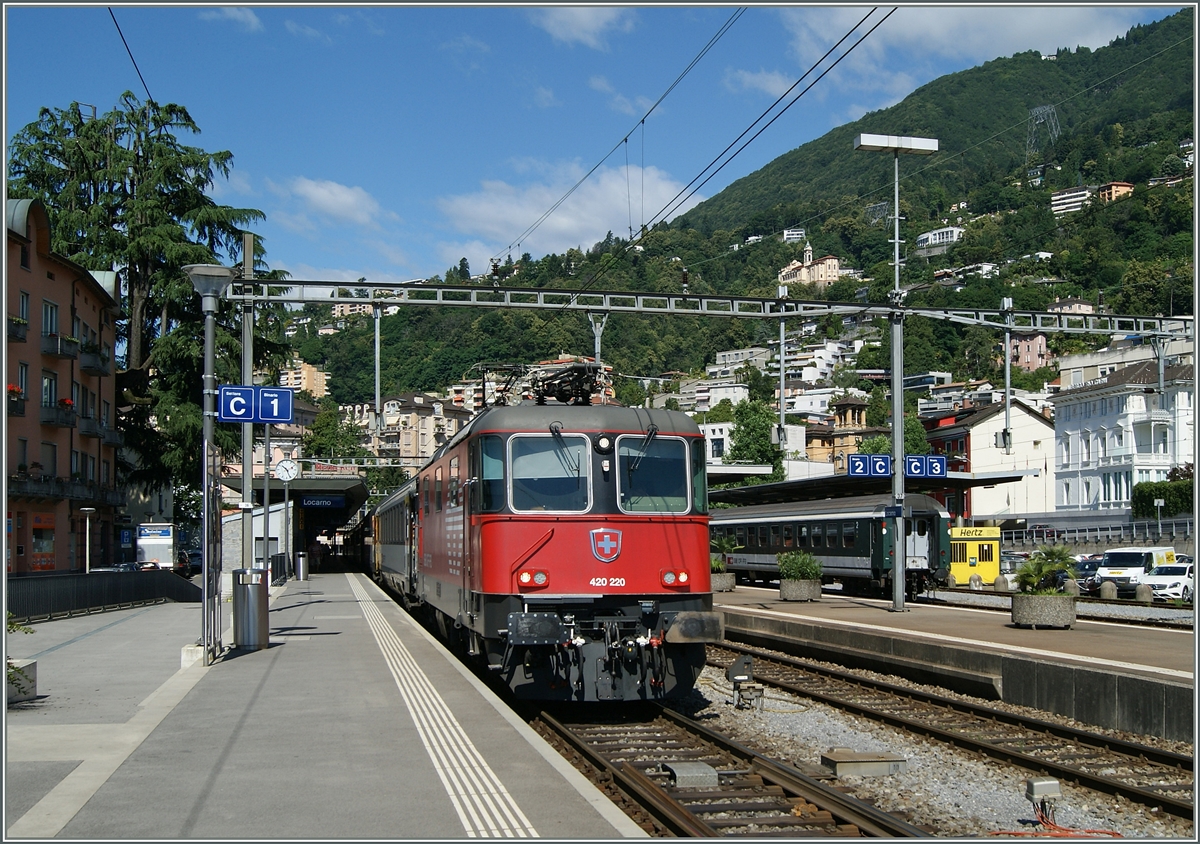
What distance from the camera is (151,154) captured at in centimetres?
4425

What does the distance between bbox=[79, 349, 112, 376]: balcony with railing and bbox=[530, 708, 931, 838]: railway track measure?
42.4 m

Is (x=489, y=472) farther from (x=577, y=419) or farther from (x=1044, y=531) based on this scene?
(x=1044, y=531)

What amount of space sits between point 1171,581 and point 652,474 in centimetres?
2656

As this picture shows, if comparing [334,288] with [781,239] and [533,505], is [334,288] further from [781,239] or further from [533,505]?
[781,239]

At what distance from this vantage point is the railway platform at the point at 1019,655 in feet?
38.6

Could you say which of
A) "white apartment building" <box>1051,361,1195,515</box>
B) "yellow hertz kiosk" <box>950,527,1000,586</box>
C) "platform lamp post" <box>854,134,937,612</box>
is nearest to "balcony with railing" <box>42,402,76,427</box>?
→ "yellow hertz kiosk" <box>950,527,1000,586</box>

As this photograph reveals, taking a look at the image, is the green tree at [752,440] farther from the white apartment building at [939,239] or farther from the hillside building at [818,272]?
the hillside building at [818,272]

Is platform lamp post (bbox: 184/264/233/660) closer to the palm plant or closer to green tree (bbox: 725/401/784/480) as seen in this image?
the palm plant

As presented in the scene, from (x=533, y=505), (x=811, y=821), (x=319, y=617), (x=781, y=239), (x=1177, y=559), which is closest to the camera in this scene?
(x=811, y=821)

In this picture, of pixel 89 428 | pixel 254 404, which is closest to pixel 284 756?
pixel 254 404

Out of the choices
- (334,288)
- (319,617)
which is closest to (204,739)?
(334,288)

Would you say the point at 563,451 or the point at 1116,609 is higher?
the point at 563,451

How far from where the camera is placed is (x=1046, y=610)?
1941 cm

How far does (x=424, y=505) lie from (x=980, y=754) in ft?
36.5
